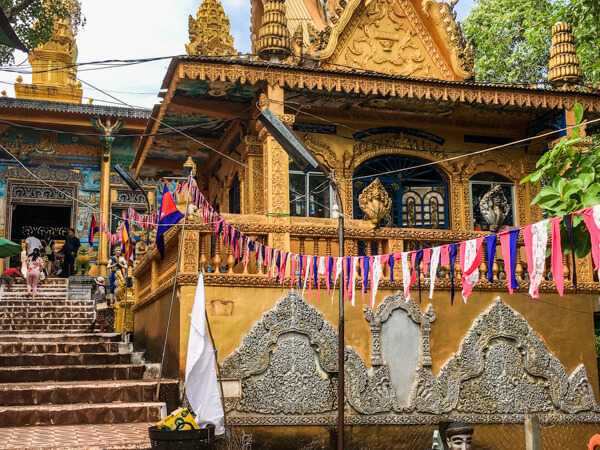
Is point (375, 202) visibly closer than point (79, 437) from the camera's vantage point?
No

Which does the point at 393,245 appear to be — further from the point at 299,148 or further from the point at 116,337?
the point at 116,337

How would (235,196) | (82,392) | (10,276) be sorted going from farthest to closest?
(10,276), (235,196), (82,392)

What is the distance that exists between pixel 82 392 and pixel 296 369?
295 centimetres

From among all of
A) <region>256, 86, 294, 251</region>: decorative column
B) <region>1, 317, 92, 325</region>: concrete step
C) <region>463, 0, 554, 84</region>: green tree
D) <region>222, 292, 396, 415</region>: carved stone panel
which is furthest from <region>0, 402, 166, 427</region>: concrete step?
<region>463, 0, 554, 84</region>: green tree

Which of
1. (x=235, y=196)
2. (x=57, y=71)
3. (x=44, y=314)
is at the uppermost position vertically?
(x=57, y=71)

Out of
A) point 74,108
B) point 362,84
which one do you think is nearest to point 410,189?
point 362,84

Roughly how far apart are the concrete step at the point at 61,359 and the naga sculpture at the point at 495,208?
6344 mm

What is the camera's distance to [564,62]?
1353 centimetres

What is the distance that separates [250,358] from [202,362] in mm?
1223

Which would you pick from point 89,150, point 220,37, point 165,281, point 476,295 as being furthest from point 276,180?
point 89,150

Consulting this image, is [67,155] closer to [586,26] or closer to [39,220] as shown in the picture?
[39,220]

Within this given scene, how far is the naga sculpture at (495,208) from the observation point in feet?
40.4

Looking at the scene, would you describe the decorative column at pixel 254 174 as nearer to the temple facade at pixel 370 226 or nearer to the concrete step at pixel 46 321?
the temple facade at pixel 370 226

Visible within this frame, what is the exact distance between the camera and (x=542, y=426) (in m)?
11.2
